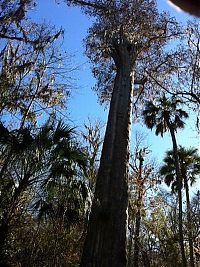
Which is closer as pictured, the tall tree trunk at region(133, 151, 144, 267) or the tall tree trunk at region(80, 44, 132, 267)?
the tall tree trunk at region(80, 44, 132, 267)

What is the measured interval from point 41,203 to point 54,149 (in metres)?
1.12

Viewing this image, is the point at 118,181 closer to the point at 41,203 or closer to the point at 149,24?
the point at 41,203

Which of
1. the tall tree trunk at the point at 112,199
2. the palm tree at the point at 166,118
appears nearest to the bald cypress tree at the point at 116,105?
the tall tree trunk at the point at 112,199

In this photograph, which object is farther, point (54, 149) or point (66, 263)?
point (66, 263)

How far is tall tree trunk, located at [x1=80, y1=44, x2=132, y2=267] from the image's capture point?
248 inches

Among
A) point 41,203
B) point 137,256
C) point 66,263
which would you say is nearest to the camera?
point 41,203

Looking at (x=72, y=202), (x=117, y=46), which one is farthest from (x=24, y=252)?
(x=117, y=46)

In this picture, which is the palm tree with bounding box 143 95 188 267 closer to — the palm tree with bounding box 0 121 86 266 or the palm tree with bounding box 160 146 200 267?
the palm tree with bounding box 160 146 200 267

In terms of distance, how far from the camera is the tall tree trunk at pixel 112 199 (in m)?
6.29

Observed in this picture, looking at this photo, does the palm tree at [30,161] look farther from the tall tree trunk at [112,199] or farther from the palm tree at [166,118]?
the palm tree at [166,118]

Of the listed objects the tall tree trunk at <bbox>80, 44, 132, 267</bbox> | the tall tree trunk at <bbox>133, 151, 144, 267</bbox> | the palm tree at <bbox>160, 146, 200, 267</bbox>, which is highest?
the palm tree at <bbox>160, 146, 200, 267</bbox>

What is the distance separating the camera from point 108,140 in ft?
25.3

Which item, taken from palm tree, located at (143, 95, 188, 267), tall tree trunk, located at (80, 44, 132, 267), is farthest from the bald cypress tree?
palm tree, located at (143, 95, 188, 267)

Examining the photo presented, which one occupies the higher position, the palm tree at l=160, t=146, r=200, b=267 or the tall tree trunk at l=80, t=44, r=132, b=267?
the palm tree at l=160, t=146, r=200, b=267
